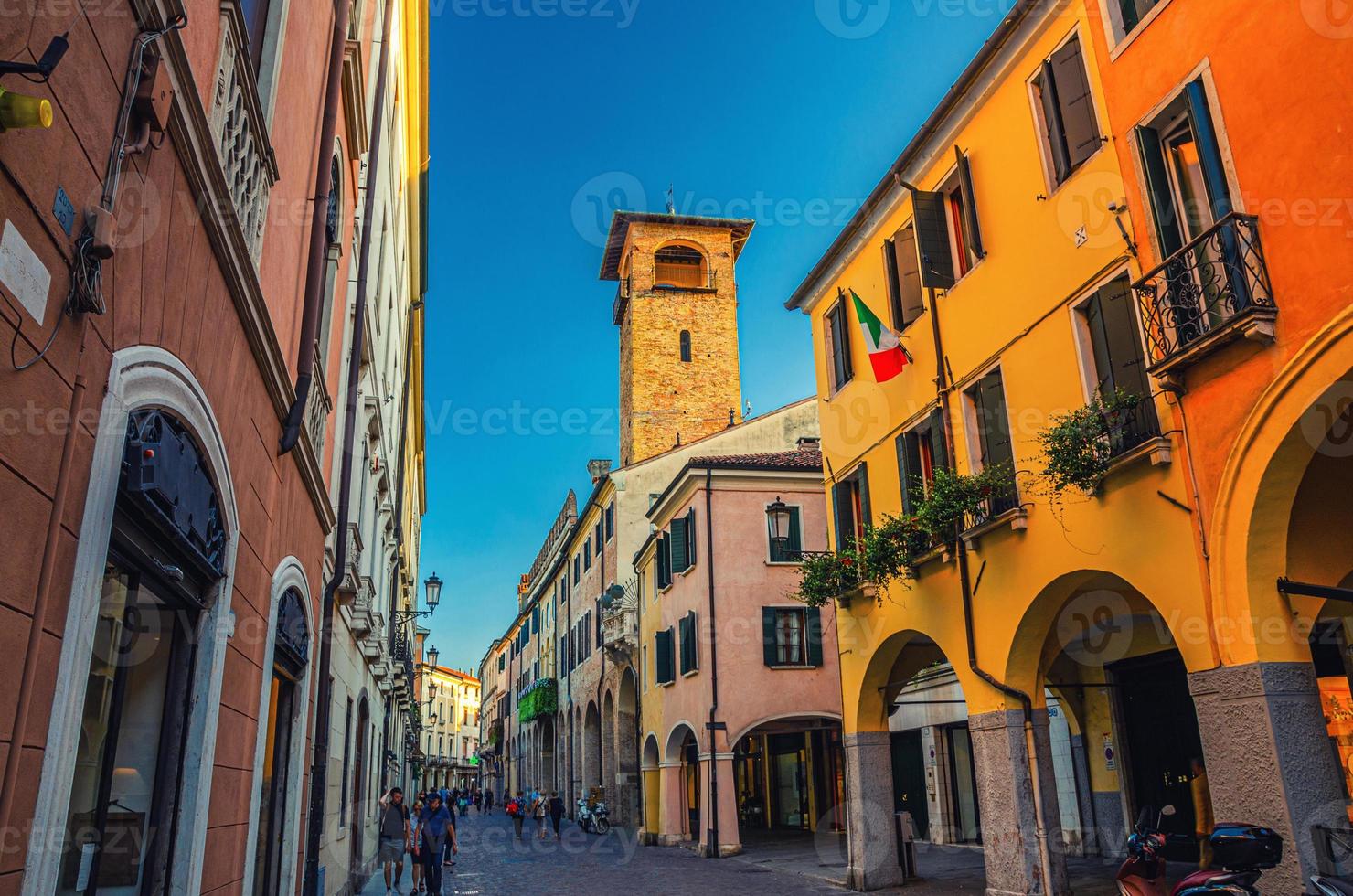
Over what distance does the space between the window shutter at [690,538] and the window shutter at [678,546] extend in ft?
0.52

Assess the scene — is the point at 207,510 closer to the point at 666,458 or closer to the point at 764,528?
the point at 764,528

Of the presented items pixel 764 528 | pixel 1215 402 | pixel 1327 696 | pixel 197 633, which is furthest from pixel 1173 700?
pixel 197 633

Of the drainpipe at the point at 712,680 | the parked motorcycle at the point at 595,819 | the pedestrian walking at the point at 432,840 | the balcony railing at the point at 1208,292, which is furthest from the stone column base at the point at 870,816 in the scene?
the parked motorcycle at the point at 595,819

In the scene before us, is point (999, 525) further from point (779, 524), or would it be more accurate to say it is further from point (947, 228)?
point (779, 524)

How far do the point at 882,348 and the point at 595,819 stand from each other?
2509 centimetres

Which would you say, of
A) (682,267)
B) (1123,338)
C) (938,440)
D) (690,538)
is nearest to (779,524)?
(690,538)

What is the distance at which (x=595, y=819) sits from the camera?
110 ft

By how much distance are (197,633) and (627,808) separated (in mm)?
29874

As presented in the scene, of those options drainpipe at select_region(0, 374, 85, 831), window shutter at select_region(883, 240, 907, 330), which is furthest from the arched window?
drainpipe at select_region(0, 374, 85, 831)

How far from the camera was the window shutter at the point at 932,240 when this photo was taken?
1321cm

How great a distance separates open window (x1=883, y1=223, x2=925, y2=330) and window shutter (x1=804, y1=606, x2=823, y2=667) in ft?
36.0

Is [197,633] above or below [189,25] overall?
below

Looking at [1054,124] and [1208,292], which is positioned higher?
[1054,124]

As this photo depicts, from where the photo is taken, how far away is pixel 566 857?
24.7m
